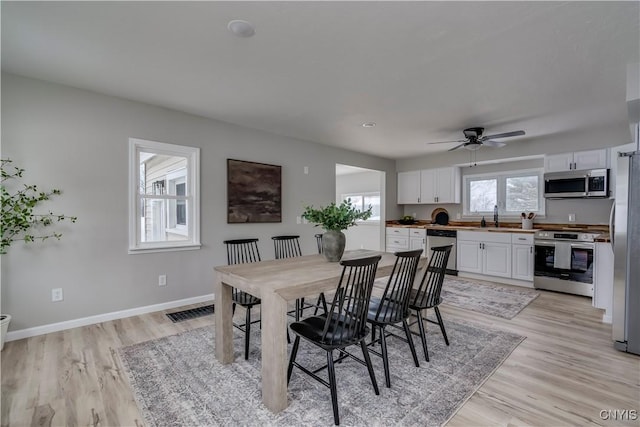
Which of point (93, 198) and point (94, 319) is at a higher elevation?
point (93, 198)

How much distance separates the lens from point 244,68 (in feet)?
8.60

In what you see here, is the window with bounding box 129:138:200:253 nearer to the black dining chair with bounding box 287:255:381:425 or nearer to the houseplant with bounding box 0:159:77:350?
the houseplant with bounding box 0:159:77:350

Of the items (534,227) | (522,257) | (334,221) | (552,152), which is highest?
(552,152)

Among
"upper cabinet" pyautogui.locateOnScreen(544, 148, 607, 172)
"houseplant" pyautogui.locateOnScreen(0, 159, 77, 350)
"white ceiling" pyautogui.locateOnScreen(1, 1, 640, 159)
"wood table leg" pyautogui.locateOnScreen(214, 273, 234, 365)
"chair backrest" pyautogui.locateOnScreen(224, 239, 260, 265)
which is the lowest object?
"wood table leg" pyautogui.locateOnScreen(214, 273, 234, 365)

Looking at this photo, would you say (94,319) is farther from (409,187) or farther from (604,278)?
(409,187)

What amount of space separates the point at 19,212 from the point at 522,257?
6.29 metres

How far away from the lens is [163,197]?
12.2 feet

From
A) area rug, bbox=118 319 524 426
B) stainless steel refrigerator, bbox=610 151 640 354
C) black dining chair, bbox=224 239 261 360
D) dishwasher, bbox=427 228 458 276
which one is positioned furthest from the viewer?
dishwasher, bbox=427 228 458 276

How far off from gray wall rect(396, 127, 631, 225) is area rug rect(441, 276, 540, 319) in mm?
1493

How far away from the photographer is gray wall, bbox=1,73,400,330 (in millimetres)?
2824

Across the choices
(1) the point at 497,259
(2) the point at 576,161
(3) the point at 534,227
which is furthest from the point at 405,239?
(2) the point at 576,161

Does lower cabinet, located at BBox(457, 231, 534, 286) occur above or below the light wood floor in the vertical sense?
above

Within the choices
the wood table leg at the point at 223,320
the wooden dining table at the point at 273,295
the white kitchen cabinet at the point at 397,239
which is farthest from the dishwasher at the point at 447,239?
the wood table leg at the point at 223,320

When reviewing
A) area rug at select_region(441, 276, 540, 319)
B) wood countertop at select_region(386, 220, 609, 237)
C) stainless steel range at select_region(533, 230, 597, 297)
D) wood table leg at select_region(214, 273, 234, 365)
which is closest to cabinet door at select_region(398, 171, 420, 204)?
wood countertop at select_region(386, 220, 609, 237)
